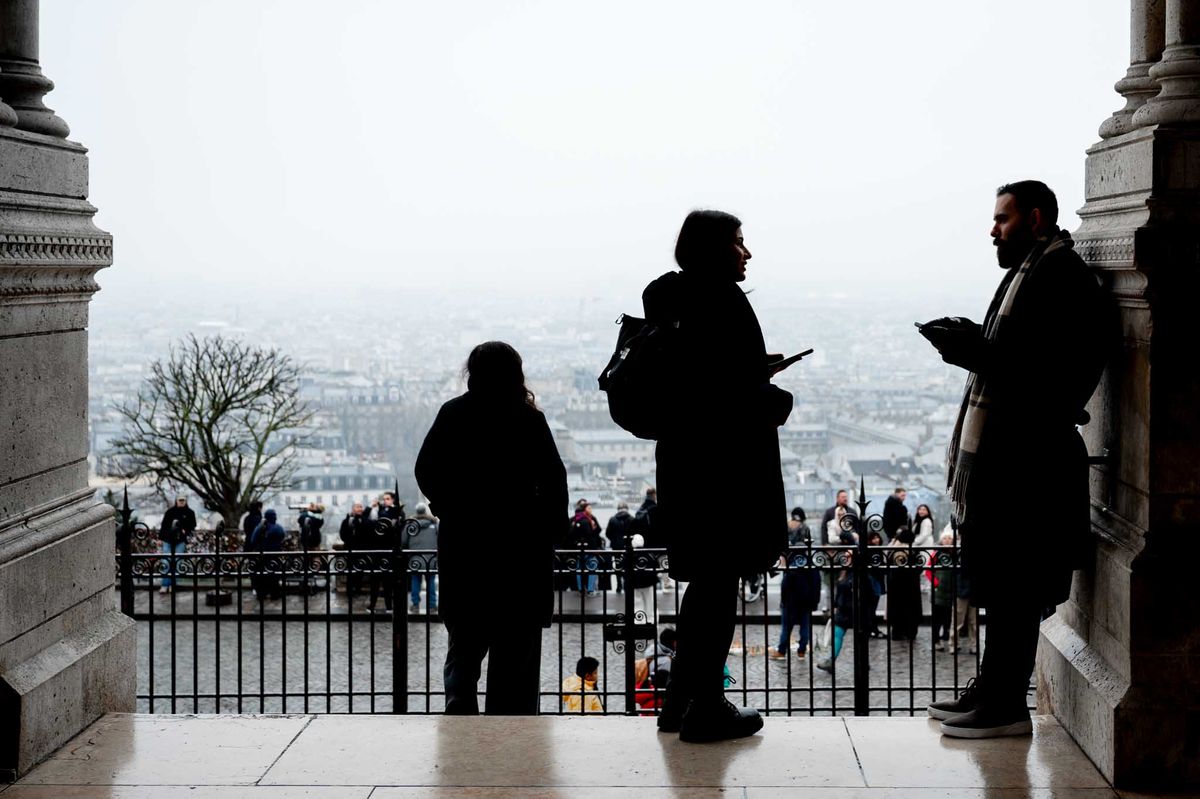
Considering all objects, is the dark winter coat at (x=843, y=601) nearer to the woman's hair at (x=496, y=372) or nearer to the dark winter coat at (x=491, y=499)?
the dark winter coat at (x=491, y=499)

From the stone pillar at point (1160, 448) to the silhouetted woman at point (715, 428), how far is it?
87 centimetres

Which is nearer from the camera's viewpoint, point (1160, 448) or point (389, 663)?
point (1160, 448)

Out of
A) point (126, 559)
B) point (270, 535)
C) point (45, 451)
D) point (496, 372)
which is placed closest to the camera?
point (45, 451)

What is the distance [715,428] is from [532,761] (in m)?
0.96

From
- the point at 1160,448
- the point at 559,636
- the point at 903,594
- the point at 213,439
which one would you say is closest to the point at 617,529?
the point at 903,594

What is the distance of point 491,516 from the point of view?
4.59 m

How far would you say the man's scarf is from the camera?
3506 millimetres

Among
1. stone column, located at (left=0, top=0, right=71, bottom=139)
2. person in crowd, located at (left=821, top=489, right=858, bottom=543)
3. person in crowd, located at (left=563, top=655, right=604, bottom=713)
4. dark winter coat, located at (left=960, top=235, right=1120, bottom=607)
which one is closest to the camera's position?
dark winter coat, located at (left=960, top=235, right=1120, bottom=607)

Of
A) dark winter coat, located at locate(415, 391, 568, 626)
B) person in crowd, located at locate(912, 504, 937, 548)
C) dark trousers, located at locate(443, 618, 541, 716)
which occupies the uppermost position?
dark winter coat, located at locate(415, 391, 568, 626)

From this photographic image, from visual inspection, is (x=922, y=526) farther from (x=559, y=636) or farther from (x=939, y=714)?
(x=939, y=714)

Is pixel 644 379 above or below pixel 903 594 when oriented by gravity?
above

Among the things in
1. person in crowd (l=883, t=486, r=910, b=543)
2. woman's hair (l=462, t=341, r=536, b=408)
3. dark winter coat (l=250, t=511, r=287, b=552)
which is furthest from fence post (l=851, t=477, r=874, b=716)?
dark winter coat (l=250, t=511, r=287, b=552)

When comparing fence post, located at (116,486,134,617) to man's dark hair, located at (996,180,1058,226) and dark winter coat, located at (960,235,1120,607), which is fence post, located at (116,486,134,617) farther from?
man's dark hair, located at (996,180,1058,226)

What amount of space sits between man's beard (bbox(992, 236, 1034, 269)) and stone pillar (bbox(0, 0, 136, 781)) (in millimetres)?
2532
